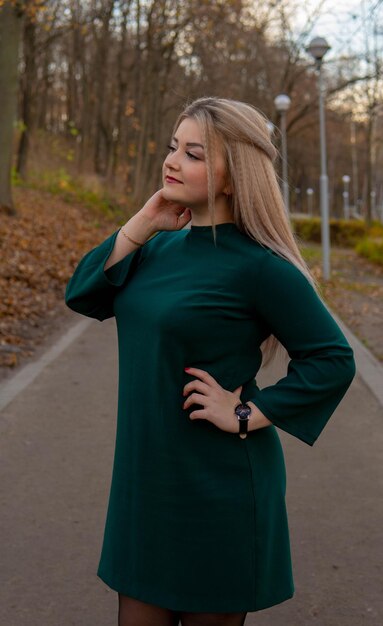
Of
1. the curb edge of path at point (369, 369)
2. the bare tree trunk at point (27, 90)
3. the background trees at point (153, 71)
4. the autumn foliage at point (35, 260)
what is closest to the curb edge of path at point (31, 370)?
the autumn foliage at point (35, 260)

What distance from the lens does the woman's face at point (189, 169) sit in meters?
2.37

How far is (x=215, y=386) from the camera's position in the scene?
2.34 meters

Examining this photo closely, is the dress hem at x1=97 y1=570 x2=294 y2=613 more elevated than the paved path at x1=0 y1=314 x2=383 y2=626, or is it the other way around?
the dress hem at x1=97 y1=570 x2=294 y2=613

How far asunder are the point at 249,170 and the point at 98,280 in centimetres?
50

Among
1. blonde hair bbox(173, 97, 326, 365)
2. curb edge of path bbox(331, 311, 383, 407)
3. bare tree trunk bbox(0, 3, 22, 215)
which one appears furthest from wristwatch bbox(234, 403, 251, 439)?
bare tree trunk bbox(0, 3, 22, 215)

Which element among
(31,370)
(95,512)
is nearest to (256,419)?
(95,512)

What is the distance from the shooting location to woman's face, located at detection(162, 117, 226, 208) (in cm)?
237

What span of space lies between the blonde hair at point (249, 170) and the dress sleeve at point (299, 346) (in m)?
0.06

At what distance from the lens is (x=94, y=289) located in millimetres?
2551

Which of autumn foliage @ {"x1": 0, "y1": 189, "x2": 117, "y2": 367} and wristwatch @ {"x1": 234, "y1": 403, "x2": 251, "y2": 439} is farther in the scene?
autumn foliage @ {"x1": 0, "y1": 189, "x2": 117, "y2": 367}

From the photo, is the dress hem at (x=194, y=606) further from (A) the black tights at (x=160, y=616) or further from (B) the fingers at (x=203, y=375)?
(B) the fingers at (x=203, y=375)

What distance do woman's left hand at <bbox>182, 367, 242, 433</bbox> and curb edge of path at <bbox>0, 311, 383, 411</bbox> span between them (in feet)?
18.9

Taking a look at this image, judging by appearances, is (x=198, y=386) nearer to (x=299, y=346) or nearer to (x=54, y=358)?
(x=299, y=346)

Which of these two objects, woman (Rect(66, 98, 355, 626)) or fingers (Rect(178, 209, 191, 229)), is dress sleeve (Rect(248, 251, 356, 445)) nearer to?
woman (Rect(66, 98, 355, 626))
